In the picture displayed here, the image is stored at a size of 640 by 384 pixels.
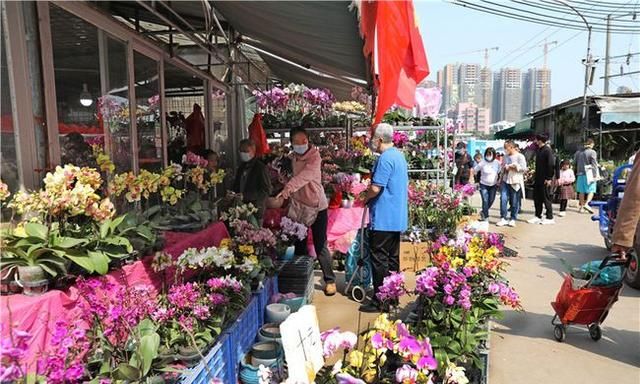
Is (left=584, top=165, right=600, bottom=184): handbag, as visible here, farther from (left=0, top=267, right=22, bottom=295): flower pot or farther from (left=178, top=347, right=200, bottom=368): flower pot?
(left=0, top=267, right=22, bottom=295): flower pot

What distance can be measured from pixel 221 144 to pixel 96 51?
3755 mm

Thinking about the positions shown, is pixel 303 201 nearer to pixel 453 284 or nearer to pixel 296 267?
pixel 296 267

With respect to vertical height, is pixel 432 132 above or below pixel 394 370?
above

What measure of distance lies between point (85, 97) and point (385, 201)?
2.57 metres

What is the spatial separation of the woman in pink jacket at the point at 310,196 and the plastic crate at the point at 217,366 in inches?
80.7

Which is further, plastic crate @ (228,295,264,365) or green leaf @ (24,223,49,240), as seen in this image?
plastic crate @ (228,295,264,365)

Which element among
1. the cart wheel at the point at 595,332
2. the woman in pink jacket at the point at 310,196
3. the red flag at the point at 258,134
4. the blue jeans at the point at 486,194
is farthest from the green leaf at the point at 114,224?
the blue jeans at the point at 486,194

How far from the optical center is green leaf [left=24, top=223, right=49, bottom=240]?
2081 millimetres

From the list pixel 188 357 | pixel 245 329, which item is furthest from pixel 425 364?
pixel 245 329

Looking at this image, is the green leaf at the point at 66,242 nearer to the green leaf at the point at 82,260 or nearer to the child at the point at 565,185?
the green leaf at the point at 82,260

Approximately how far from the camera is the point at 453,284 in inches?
107

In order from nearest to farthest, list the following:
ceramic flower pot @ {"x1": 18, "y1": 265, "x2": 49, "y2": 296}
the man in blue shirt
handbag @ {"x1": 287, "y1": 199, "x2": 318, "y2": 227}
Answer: ceramic flower pot @ {"x1": 18, "y1": 265, "x2": 49, "y2": 296}, the man in blue shirt, handbag @ {"x1": 287, "y1": 199, "x2": 318, "y2": 227}

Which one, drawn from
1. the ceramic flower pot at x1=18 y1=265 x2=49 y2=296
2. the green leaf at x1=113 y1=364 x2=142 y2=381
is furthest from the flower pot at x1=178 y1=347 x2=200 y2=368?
the ceramic flower pot at x1=18 y1=265 x2=49 y2=296

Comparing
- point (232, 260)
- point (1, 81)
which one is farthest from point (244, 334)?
point (1, 81)
